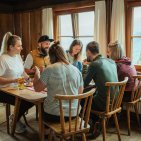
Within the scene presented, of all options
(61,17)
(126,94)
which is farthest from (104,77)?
(61,17)

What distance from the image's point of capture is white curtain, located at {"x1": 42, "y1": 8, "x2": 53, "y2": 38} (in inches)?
187

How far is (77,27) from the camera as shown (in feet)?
14.9

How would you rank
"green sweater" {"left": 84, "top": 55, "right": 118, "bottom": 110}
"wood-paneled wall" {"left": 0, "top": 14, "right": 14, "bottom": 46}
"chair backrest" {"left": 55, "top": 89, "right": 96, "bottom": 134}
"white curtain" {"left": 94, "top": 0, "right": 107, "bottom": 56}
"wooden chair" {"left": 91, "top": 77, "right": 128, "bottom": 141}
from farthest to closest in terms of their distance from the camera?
"wood-paneled wall" {"left": 0, "top": 14, "right": 14, "bottom": 46} → "white curtain" {"left": 94, "top": 0, "right": 107, "bottom": 56} → "green sweater" {"left": 84, "top": 55, "right": 118, "bottom": 110} → "wooden chair" {"left": 91, "top": 77, "right": 128, "bottom": 141} → "chair backrest" {"left": 55, "top": 89, "right": 96, "bottom": 134}

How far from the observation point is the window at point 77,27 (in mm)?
4359

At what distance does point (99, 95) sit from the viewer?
2.63 metres

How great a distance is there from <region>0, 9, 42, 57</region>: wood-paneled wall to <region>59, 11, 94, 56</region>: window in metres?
0.58

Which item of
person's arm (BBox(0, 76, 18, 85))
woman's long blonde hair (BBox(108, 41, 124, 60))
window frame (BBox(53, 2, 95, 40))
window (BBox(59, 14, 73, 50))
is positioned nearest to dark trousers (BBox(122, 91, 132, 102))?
woman's long blonde hair (BBox(108, 41, 124, 60))

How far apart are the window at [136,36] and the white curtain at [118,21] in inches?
8.6

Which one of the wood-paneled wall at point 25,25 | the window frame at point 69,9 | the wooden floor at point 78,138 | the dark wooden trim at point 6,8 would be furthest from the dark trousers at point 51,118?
the dark wooden trim at point 6,8

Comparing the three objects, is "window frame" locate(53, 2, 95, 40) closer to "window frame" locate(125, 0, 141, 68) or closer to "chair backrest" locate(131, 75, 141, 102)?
"window frame" locate(125, 0, 141, 68)

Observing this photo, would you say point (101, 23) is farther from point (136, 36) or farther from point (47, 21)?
point (47, 21)

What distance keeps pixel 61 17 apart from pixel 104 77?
103 inches

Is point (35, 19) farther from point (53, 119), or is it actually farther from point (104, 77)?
point (53, 119)

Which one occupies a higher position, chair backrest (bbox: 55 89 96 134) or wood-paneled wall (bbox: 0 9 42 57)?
wood-paneled wall (bbox: 0 9 42 57)
